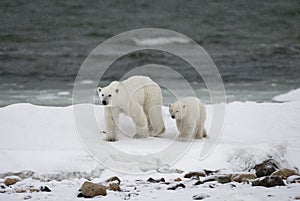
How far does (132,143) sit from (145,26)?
13.3 meters

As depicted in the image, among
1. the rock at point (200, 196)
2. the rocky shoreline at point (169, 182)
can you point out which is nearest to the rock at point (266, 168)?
the rocky shoreline at point (169, 182)

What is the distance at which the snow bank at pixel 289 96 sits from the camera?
11.0m

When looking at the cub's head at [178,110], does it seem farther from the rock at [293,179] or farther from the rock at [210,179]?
the rock at [293,179]

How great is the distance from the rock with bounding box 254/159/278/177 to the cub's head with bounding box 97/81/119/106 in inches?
75.6

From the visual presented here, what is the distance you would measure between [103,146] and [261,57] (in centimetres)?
1159

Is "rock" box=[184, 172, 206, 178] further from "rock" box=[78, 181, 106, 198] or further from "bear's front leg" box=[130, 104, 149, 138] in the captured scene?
"bear's front leg" box=[130, 104, 149, 138]

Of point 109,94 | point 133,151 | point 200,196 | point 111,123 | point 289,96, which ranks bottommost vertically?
point 200,196

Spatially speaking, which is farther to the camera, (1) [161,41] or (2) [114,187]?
(1) [161,41]

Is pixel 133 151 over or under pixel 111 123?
under

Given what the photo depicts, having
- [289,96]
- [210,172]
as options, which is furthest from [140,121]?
[289,96]

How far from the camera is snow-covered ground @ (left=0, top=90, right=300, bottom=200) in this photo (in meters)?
4.64

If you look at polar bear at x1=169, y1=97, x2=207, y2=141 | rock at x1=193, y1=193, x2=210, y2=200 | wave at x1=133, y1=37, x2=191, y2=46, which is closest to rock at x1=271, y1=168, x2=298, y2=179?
rock at x1=193, y1=193, x2=210, y2=200

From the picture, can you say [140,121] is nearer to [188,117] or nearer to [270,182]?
[188,117]

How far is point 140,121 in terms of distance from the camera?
273 inches
